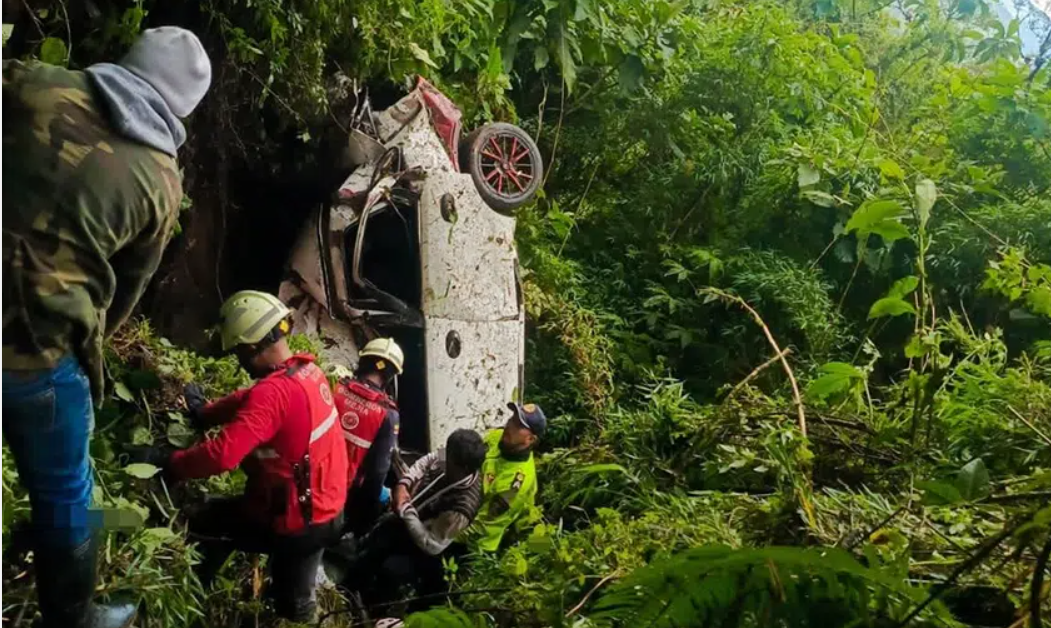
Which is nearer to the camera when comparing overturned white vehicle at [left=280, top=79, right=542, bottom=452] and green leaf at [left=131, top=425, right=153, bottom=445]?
green leaf at [left=131, top=425, right=153, bottom=445]

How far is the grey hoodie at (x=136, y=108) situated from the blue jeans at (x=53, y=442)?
268 mm

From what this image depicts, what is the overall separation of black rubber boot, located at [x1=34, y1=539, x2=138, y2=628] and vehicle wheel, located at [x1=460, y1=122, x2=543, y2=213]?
51.4 inches

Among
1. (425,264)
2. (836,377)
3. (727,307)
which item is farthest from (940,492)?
(727,307)

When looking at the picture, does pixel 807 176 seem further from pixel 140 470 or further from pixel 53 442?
pixel 53 442

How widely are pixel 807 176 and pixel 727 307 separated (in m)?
0.46

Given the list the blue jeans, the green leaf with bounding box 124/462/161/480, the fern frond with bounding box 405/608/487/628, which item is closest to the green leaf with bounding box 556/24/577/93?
the green leaf with bounding box 124/462/161/480

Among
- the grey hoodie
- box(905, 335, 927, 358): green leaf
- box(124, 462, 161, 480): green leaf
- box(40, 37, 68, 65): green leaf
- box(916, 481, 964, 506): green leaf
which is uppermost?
box(40, 37, 68, 65): green leaf

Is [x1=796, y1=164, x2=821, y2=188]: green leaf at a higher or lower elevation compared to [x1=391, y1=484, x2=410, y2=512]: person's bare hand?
higher

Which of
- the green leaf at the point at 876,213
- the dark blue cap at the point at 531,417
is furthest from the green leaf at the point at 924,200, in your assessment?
the dark blue cap at the point at 531,417

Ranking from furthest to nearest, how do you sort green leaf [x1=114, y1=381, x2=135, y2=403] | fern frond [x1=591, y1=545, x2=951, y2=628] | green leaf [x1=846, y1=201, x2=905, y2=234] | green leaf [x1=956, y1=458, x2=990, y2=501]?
green leaf [x1=114, y1=381, x2=135, y2=403] → green leaf [x1=846, y1=201, x2=905, y2=234] → green leaf [x1=956, y1=458, x2=990, y2=501] → fern frond [x1=591, y1=545, x2=951, y2=628]

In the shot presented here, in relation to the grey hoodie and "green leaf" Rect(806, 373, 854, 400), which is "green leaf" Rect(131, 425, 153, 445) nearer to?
the grey hoodie

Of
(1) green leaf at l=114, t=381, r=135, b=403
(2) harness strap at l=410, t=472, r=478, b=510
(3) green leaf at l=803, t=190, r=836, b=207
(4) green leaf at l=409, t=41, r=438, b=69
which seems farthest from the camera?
(3) green leaf at l=803, t=190, r=836, b=207

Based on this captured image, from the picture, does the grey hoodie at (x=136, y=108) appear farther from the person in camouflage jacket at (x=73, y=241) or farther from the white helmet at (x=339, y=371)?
the white helmet at (x=339, y=371)

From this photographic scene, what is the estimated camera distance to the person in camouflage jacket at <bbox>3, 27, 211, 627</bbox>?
1031mm
